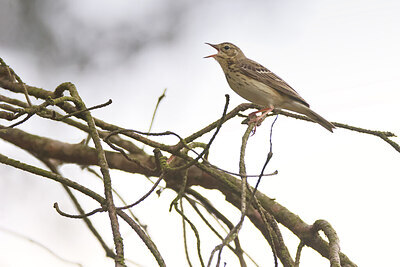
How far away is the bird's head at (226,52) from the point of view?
5122 mm

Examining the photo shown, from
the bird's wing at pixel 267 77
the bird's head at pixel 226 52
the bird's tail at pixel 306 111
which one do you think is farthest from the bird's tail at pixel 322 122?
the bird's head at pixel 226 52

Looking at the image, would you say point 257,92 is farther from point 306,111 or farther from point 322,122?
point 322,122

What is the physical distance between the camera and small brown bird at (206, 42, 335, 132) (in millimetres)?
4668

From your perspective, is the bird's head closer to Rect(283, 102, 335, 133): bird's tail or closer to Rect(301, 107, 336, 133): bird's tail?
Rect(283, 102, 335, 133): bird's tail

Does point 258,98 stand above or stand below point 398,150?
above

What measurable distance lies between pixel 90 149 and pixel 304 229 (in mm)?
1548

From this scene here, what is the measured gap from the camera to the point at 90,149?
4.12m

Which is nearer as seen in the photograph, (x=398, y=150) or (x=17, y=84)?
(x=398, y=150)

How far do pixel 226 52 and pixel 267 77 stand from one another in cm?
46

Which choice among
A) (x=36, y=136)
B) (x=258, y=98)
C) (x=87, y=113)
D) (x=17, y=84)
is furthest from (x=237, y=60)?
(x=87, y=113)

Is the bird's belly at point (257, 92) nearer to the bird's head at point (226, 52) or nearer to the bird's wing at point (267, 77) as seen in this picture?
the bird's wing at point (267, 77)

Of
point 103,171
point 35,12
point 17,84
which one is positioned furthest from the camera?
point 35,12

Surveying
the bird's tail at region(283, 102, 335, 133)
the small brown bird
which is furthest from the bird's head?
the bird's tail at region(283, 102, 335, 133)

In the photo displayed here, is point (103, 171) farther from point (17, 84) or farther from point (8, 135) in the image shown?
point (8, 135)
